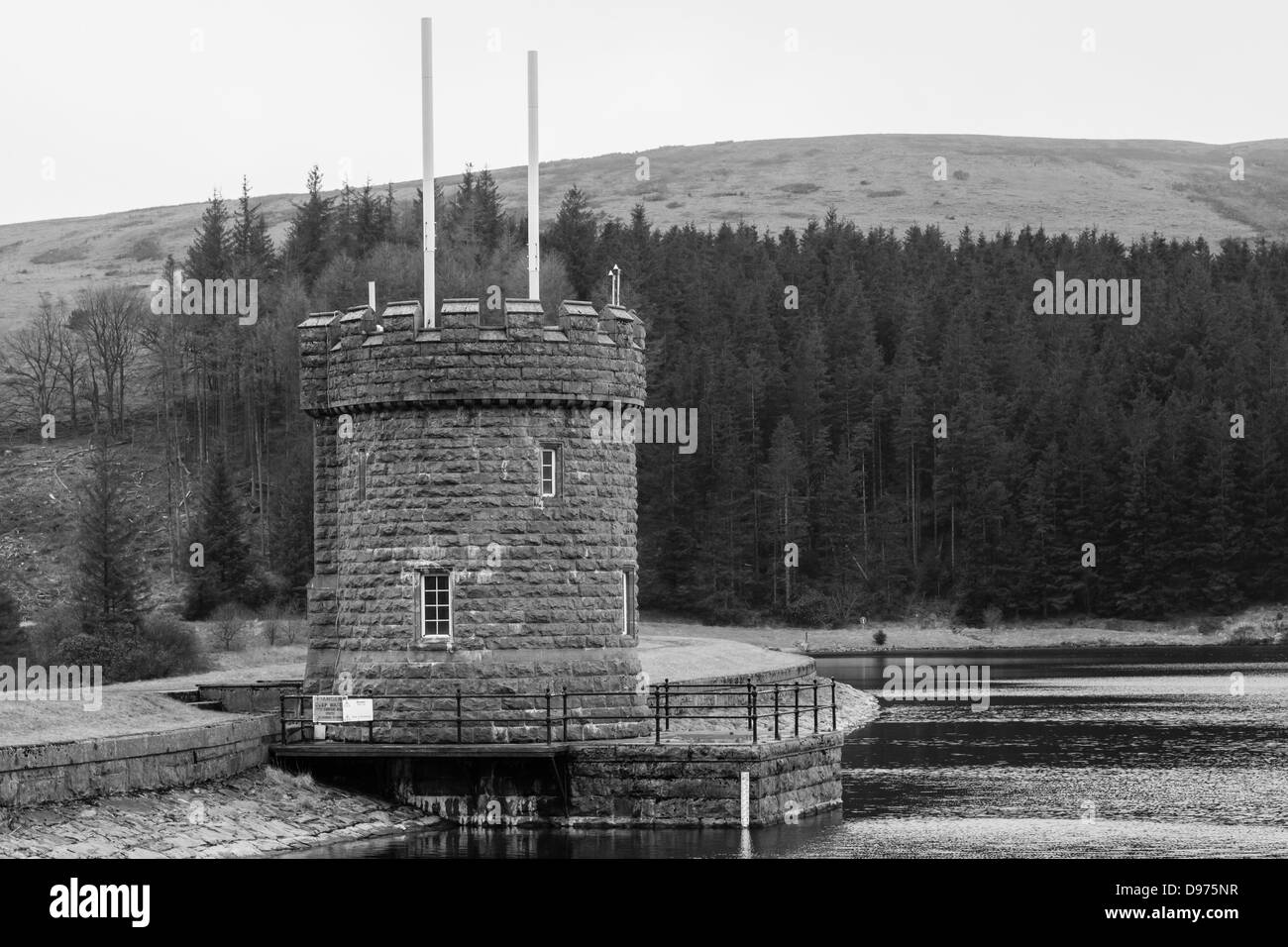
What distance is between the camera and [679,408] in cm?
11619

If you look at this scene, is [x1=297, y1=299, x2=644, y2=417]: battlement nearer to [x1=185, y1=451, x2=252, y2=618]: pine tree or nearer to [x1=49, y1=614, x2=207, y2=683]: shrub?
[x1=49, y1=614, x2=207, y2=683]: shrub

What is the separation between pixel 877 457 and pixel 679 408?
1406cm

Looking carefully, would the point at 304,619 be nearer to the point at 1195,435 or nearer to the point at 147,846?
the point at 147,846

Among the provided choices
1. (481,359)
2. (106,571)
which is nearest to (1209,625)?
(106,571)

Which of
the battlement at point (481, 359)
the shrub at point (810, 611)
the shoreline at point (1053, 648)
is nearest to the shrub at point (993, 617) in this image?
the shoreline at point (1053, 648)

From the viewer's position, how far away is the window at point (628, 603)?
106 ft

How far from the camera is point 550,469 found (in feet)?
105

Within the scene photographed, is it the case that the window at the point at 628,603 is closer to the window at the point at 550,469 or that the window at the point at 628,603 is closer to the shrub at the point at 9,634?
the window at the point at 550,469
